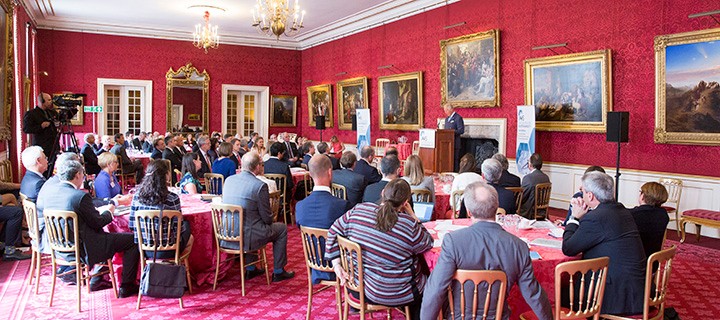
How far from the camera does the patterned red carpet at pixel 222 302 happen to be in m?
5.16

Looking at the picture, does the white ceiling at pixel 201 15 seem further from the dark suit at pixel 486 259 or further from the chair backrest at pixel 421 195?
the dark suit at pixel 486 259

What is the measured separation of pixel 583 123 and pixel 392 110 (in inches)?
257

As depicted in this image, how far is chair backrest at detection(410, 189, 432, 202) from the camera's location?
6.46 m

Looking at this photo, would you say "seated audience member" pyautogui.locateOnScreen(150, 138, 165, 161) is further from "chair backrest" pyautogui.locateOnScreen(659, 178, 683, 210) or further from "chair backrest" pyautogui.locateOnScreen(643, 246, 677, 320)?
"chair backrest" pyautogui.locateOnScreen(643, 246, 677, 320)

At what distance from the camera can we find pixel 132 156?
13906 millimetres

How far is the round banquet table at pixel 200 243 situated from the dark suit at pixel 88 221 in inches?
15.5

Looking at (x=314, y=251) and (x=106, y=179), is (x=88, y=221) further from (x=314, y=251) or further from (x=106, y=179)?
(x=314, y=251)

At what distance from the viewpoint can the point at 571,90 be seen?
10.2 meters

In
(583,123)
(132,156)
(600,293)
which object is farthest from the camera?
(132,156)

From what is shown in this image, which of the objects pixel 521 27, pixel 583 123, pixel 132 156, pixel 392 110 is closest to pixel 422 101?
pixel 392 110

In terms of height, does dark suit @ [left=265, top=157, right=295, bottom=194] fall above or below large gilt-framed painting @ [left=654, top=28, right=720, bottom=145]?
below

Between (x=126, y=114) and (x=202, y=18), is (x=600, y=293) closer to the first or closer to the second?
(x=202, y=18)

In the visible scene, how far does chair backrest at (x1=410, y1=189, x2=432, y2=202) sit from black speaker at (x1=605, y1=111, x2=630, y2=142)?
3.90 m

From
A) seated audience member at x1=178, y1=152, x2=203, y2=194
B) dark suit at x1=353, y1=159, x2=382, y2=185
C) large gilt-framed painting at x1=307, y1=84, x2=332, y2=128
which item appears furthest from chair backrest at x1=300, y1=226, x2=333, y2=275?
large gilt-framed painting at x1=307, y1=84, x2=332, y2=128
